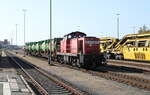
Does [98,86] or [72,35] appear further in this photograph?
[72,35]

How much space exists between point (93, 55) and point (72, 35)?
203 inches

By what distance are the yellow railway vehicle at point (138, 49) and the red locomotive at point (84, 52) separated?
8.51m

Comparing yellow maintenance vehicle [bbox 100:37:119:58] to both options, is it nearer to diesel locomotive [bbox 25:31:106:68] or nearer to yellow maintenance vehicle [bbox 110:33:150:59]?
yellow maintenance vehicle [bbox 110:33:150:59]

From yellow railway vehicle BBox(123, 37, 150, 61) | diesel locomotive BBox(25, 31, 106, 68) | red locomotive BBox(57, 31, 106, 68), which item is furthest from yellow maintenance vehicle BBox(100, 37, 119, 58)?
red locomotive BBox(57, 31, 106, 68)

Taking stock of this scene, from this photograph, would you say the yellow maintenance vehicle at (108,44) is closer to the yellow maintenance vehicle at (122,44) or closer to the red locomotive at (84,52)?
the yellow maintenance vehicle at (122,44)

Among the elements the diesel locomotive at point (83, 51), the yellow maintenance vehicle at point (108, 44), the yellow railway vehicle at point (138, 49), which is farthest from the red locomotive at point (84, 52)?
the yellow maintenance vehicle at point (108, 44)

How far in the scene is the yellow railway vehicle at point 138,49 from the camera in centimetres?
3481

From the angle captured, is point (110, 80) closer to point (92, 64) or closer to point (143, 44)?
point (92, 64)

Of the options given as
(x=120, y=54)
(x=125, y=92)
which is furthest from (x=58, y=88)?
(x=120, y=54)

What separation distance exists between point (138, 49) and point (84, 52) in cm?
1101

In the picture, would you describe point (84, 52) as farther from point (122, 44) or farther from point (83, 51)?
point (122, 44)

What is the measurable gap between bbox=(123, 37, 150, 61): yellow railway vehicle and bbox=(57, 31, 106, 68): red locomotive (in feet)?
27.9

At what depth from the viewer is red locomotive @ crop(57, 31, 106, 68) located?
1056 inches

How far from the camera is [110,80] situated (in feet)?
64.9
